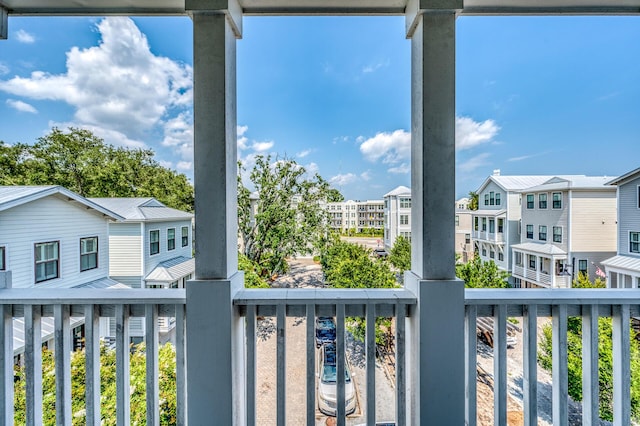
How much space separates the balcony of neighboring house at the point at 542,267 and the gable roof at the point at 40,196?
221cm

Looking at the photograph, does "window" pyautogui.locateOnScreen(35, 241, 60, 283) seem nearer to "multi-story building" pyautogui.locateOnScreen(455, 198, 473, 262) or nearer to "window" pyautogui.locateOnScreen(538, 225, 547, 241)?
"multi-story building" pyautogui.locateOnScreen(455, 198, 473, 262)

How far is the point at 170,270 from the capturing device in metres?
1.50

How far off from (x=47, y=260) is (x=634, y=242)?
9.29ft

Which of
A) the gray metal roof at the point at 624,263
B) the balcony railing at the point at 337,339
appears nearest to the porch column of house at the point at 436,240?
the balcony railing at the point at 337,339

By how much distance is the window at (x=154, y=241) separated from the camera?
5.12 feet

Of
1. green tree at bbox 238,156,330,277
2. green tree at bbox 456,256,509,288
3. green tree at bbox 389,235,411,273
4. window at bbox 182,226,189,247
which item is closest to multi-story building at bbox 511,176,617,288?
green tree at bbox 456,256,509,288

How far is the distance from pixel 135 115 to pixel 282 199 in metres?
1.16

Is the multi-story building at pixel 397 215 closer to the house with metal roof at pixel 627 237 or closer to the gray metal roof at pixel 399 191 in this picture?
the gray metal roof at pixel 399 191

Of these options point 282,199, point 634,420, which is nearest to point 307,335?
point 282,199

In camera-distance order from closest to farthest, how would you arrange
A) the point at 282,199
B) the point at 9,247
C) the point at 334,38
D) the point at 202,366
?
the point at 202,366 → the point at 9,247 → the point at 334,38 → the point at 282,199

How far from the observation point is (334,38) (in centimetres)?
165

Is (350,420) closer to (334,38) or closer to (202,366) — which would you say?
(202,366)

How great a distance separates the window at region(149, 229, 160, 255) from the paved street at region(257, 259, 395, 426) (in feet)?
2.33

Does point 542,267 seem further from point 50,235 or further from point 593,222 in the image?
point 50,235
